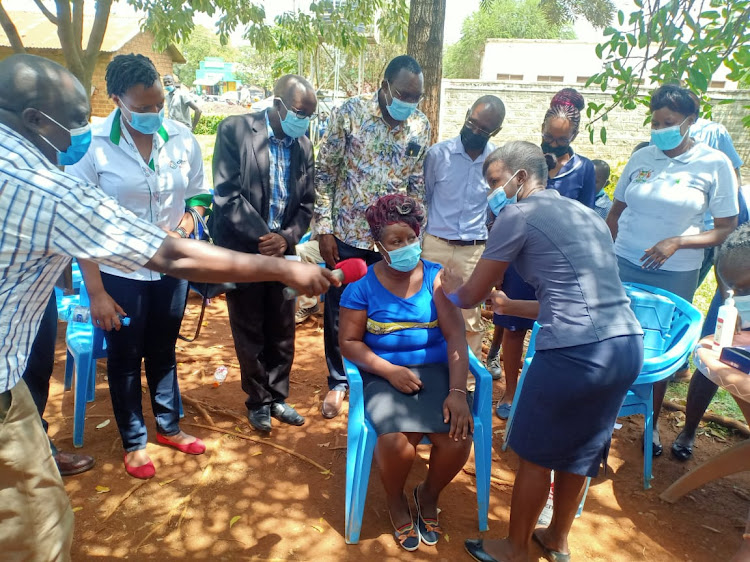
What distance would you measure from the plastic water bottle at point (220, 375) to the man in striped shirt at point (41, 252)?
2589 millimetres

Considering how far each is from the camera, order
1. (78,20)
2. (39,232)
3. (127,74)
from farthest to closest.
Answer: (78,20) → (127,74) → (39,232)

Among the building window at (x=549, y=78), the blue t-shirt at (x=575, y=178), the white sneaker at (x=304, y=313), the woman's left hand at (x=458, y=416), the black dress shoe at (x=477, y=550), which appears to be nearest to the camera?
the black dress shoe at (x=477, y=550)

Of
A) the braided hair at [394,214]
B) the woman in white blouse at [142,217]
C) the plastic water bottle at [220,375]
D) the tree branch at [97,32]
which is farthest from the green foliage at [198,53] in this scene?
the braided hair at [394,214]

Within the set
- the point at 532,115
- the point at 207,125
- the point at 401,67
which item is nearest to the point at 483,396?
the point at 401,67

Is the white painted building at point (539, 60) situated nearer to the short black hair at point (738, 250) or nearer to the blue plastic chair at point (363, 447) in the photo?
the short black hair at point (738, 250)

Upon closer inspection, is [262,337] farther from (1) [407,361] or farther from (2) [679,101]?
(2) [679,101]

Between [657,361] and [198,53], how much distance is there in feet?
211

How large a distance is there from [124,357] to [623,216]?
10.9 feet

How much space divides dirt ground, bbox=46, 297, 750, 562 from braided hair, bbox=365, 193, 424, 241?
152cm

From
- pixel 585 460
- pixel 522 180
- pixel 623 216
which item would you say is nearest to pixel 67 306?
pixel 522 180

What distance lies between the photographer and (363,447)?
271 centimetres

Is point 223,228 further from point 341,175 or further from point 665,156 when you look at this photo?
point 665,156

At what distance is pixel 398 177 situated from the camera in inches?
152

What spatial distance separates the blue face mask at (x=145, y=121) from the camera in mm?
2842
